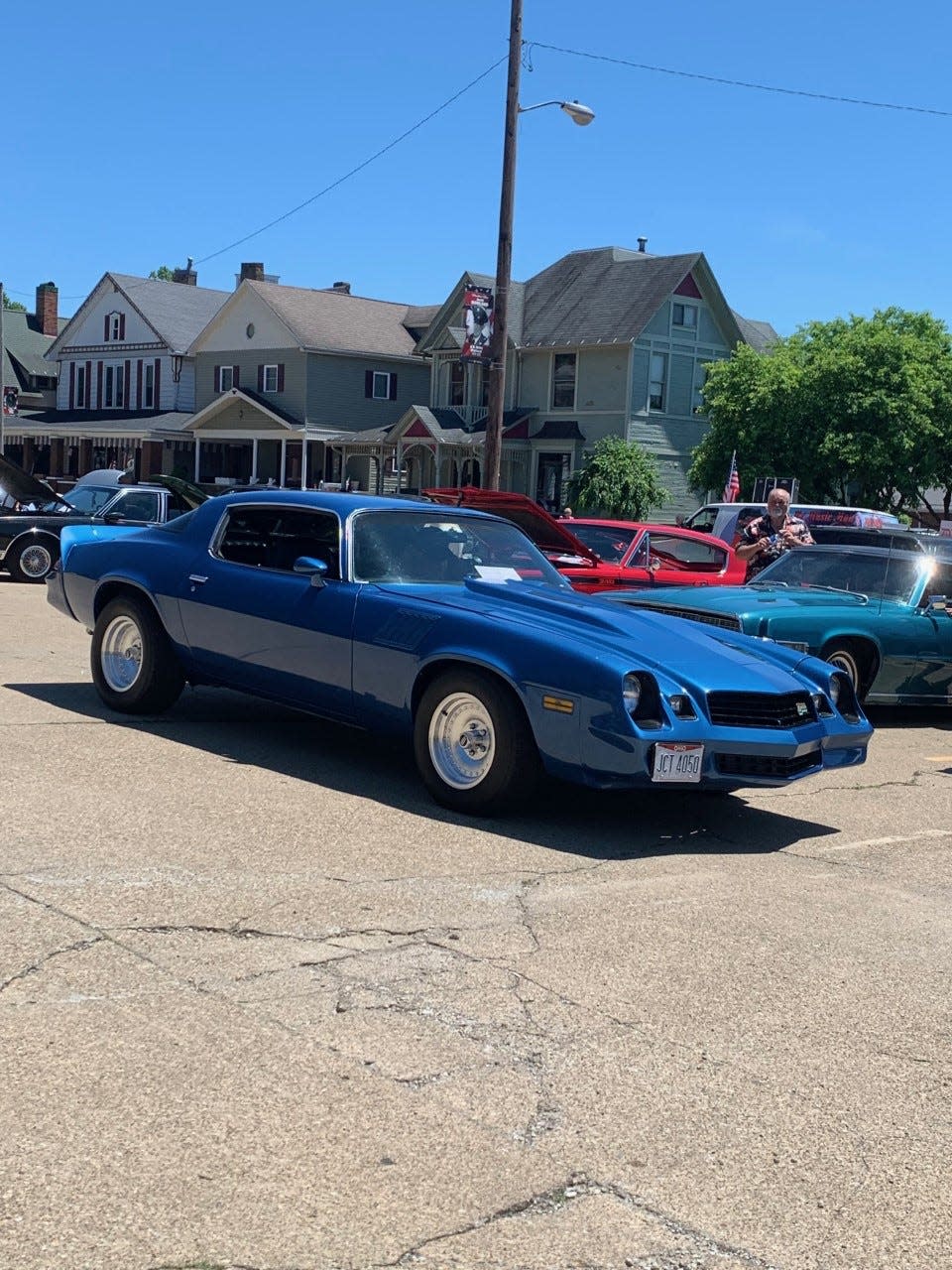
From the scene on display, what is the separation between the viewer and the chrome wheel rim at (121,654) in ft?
30.0

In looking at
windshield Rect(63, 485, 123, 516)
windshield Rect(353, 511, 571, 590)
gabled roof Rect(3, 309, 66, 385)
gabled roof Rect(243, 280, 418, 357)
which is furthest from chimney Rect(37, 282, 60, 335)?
windshield Rect(353, 511, 571, 590)

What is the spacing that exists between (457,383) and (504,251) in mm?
28067

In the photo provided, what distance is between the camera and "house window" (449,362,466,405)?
164ft

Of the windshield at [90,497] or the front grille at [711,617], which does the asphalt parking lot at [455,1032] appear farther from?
the windshield at [90,497]

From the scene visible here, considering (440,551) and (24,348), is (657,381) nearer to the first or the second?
(24,348)

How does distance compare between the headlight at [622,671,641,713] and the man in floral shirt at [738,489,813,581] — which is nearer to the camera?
the headlight at [622,671,641,713]

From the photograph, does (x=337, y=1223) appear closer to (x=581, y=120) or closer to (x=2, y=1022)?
(x=2, y=1022)

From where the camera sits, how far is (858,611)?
37.2 feet

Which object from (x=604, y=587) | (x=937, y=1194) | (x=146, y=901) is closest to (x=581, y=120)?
(x=604, y=587)

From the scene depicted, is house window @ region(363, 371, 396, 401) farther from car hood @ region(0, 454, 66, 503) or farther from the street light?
car hood @ region(0, 454, 66, 503)

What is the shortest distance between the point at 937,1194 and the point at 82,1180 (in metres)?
2.01

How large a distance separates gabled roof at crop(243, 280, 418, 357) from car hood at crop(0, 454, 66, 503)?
32.8 m

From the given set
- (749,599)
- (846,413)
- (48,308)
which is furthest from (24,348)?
(749,599)

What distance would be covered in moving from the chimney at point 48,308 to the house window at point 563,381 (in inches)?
1481
